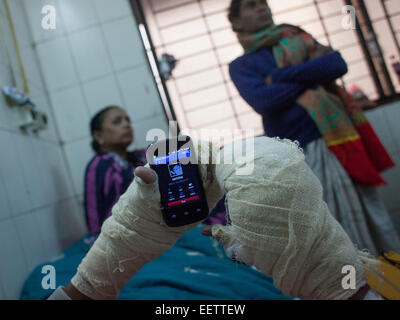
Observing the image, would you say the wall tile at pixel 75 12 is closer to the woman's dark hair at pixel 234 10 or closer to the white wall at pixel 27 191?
the white wall at pixel 27 191

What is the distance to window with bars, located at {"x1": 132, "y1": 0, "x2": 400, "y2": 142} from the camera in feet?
1.20

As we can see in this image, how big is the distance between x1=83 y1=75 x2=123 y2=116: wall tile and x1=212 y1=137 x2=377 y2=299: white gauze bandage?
0.73 meters

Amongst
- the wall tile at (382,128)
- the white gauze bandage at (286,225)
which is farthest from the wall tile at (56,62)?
the wall tile at (382,128)

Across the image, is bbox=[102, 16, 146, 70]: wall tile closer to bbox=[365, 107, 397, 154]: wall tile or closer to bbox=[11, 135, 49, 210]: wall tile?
bbox=[11, 135, 49, 210]: wall tile

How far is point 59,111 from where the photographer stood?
2.64 feet

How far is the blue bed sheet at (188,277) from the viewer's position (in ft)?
1.19

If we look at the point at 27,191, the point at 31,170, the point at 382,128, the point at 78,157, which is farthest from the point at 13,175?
the point at 382,128

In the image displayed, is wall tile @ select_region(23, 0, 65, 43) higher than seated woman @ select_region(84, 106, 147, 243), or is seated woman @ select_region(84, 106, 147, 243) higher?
wall tile @ select_region(23, 0, 65, 43)

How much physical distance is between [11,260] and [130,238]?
350 mm

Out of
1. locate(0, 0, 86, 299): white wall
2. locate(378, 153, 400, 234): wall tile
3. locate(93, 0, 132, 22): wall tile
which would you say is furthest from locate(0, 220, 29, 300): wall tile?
locate(378, 153, 400, 234): wall tile
